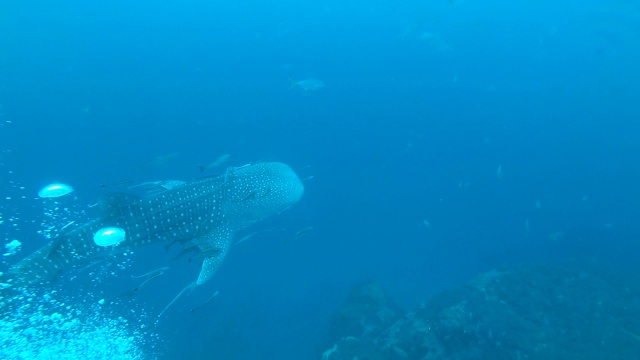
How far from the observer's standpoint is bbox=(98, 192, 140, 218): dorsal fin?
6062 millimetres

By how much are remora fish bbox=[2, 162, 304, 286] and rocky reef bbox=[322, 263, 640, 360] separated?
15.2 feet

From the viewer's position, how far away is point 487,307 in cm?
974

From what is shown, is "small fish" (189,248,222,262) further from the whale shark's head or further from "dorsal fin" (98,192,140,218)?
"dorsal fin" (98,192,140,218)

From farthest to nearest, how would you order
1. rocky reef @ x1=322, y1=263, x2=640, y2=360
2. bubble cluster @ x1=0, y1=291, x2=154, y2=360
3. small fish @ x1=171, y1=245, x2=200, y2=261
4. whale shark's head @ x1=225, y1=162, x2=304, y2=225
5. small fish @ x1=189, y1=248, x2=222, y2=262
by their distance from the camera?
1. bubble cluster @ x1=0, y1=291, x2=154, y2=360
2. rocky reef @ x1=322, y1=263, x2=640, y2=360
3. whale shark's head @ x1=225, y1=162, x2=304, y2=225
4. small fish @ x1=189, y1=248, x2=222, y2=262
5. small fish @ x1=171, y1=245, x2=200, y2=261

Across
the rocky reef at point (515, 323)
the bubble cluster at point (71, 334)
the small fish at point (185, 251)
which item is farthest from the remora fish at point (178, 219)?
the bubble cluster at point (71, 334)

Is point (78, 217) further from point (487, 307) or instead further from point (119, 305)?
point (487, 307)

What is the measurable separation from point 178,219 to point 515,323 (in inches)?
296

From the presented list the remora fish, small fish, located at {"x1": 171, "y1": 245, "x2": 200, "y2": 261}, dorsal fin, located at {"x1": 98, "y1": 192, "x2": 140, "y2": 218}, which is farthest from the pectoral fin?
dorsal fin, located at {"x1": 98, "y1": 192, "x2": 140, "y2": 218}

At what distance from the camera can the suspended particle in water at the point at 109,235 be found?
6.10 m

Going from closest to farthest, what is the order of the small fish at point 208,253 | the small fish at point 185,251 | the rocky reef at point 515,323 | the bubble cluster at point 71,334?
the small fish at point 185,251
the small fish at point 208,253
the rocky reef at point 515,323
the bubble cluster at point 71,334

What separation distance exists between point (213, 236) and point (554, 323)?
25.4 feet

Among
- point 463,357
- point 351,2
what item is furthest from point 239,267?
point 351,2

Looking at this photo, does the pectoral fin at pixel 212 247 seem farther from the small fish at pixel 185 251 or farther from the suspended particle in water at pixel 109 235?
the suspended particle in water at pixel 109 235

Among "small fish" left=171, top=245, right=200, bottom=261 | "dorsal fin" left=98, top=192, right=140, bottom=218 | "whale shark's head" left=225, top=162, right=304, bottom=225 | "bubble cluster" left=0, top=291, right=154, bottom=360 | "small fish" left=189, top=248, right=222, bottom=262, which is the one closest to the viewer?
"dorsal fin" left=98, top=192, right=140, bottom=218
